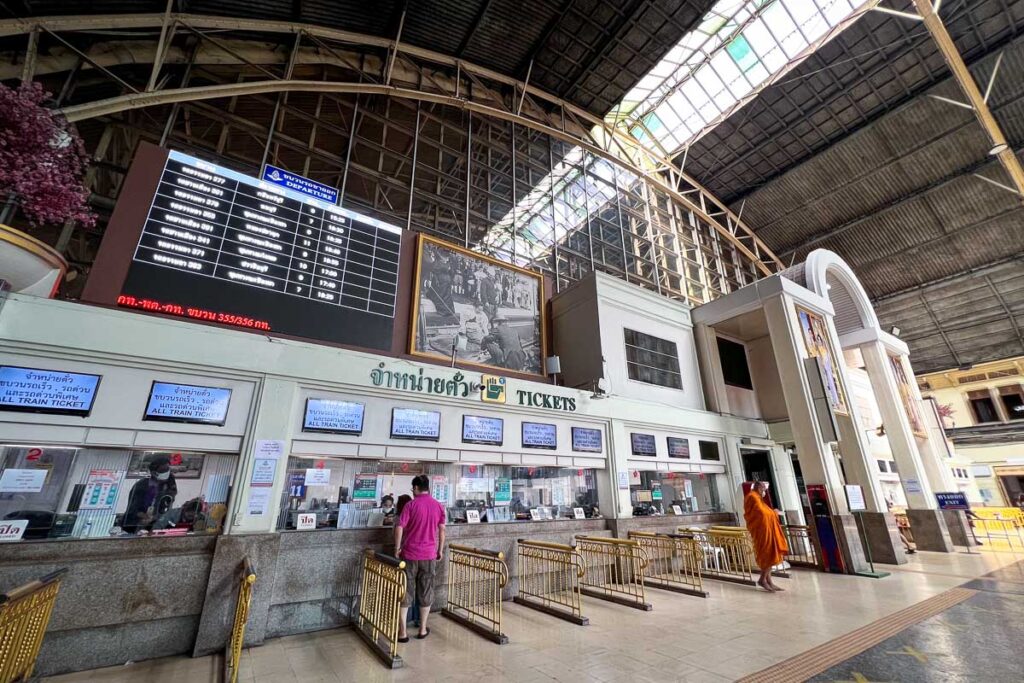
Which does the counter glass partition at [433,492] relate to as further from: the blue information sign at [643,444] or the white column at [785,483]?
the white column at [785,483]

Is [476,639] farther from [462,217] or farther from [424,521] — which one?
[462,217]

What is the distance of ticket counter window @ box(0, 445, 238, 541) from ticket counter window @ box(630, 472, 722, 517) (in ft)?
26.3

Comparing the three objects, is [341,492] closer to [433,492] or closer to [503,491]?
[433,492]

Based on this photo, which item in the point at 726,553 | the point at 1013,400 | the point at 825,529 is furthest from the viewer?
the point at 1013,400

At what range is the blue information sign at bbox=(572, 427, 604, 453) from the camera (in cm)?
907

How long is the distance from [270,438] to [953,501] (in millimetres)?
17816

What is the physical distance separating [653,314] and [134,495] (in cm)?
1146

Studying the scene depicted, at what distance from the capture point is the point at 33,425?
465 cm

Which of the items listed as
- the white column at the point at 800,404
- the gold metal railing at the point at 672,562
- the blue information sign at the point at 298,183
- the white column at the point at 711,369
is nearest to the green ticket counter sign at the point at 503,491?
the gold metal railing at the point at 672,562

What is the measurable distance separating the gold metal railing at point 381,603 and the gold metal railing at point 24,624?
2.72 metres

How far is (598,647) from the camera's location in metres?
4.68

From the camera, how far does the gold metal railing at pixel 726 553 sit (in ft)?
27.3

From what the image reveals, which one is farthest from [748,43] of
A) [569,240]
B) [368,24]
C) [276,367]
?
[276,367]

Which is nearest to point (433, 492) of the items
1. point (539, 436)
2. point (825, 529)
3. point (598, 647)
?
point (539, 436)
